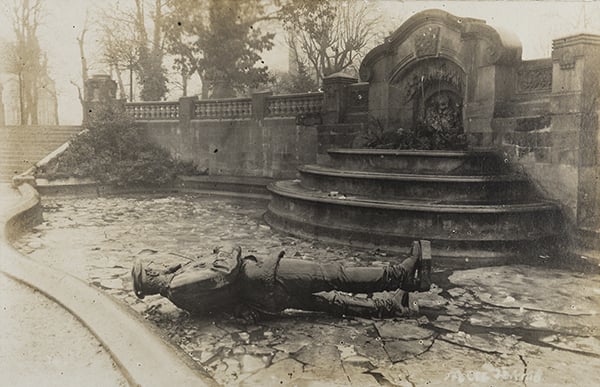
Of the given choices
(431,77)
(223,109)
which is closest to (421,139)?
(431,77)

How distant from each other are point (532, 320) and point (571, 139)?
419 cm

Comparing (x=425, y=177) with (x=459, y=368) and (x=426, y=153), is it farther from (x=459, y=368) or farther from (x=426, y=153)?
(x=459, y=368)

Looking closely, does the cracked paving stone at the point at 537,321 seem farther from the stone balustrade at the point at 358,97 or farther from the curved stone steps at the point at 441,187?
the stone balustrade at the point at 358,97

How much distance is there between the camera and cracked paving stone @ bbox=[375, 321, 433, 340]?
456 cm

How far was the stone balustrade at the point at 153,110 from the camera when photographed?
1820cm

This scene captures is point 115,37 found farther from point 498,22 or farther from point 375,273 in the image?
point 375,273

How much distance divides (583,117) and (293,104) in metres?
8.72

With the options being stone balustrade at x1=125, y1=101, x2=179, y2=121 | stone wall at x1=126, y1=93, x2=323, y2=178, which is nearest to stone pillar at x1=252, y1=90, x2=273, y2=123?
stone wall at x1=126, y1=93, x2=323, y2=178

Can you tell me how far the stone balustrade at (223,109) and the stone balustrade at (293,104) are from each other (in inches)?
37.1

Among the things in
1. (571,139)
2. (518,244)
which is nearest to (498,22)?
(571,139)

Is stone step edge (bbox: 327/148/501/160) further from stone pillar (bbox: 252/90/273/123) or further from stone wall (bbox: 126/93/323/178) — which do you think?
stone pillar (bbox: 252/90/273/123)

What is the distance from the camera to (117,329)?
381 cm

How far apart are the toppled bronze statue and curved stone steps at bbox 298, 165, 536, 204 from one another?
3626mm

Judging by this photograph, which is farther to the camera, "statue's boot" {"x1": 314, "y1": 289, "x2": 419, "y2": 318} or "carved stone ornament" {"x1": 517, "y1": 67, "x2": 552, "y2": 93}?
"carved stone ornament" {"x1": 517, "y1": 67, "x2": 552, "y2": 93}
